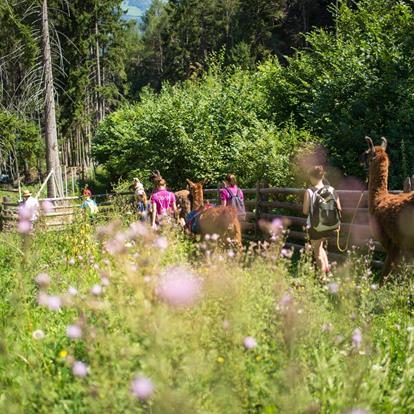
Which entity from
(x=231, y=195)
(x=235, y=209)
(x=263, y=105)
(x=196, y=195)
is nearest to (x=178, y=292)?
(x=235, y=209)

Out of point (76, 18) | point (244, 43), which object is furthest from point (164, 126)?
point (244, 43)

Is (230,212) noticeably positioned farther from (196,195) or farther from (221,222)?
(196,195)

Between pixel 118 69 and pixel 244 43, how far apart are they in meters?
10.7

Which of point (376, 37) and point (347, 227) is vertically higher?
point (376, 37)

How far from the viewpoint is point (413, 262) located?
5.79 metres

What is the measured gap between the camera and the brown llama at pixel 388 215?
586 centimetres

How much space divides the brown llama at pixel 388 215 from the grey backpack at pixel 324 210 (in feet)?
2.25

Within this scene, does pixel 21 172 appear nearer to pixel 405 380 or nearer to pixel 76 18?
pixel 76 18

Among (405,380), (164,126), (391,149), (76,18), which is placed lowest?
(405,380)

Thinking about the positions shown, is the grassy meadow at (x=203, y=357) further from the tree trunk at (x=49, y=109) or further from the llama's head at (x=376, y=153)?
the tree trunk at (x=49, y=109)

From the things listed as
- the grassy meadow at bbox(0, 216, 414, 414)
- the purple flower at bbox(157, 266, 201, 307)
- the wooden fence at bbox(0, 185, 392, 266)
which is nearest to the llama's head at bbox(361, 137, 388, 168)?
the wooden fence at bbox(0, 185, 392, 266)

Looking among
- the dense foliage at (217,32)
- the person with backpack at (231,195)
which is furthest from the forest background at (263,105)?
the dense foliage at (217,32)

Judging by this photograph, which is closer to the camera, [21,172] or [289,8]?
[289,8]

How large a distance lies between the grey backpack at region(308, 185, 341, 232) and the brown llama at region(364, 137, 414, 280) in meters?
0.68
